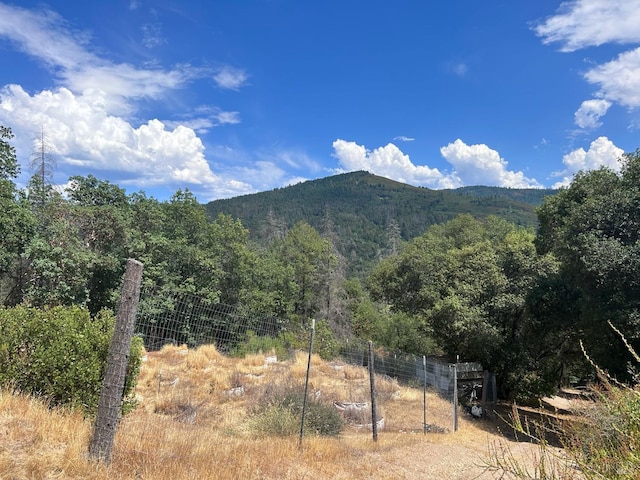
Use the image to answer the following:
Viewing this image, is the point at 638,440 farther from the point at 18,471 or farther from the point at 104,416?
the point at 18,471

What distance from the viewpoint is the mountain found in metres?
98.4

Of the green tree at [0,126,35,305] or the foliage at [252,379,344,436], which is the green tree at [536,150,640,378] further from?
the green tree at [0,126,35,305]

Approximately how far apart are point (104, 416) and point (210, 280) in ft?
69.3

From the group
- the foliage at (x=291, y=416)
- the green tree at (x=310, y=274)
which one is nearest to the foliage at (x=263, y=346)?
the foliage at (x=291, y=416)

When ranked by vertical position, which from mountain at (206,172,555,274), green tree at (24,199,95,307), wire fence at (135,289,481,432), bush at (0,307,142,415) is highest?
mountain at (206,172,555,274)

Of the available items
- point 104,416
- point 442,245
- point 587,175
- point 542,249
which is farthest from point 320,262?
point 104,416

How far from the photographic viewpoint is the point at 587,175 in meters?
15.6

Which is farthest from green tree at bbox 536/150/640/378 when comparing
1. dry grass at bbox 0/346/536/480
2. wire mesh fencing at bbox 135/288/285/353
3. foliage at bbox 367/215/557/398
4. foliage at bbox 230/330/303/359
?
foliage at bbox 230/330/303/359

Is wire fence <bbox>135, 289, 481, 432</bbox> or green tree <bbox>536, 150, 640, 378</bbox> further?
wire fence <bbox>135, 289, 481, 432</bbox>

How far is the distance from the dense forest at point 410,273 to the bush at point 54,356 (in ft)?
26.2

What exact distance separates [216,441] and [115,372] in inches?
83.2

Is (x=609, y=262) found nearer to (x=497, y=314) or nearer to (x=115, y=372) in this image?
(x=497, y=314)

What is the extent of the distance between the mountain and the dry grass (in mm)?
61346

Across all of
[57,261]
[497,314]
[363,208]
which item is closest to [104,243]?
[57,261]
